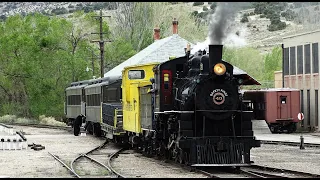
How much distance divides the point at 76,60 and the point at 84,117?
23415mm

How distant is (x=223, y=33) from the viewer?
1800cm

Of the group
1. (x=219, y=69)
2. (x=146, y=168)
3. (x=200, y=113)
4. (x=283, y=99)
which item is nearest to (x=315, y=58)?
(x=283, y=99)

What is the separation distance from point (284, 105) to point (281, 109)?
0.99 feet

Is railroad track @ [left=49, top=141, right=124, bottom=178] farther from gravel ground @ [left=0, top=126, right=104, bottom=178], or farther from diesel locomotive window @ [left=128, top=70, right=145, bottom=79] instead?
diesel locomotive window @ [left=128, top=70, right=145, bottom=79]

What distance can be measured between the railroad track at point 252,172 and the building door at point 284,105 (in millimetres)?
23635

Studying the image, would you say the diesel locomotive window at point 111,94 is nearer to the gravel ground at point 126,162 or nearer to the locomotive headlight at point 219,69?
the gravel ground at point 126,162

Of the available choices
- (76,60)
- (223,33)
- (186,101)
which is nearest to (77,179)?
(186,101)

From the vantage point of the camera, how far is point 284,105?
4288cm

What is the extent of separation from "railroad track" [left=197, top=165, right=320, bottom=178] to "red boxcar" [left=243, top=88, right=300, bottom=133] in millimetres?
23644

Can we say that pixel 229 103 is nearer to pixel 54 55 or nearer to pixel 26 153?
pixel 26 153

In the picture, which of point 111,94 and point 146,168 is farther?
point 111,94

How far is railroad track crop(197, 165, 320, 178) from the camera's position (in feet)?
54.9

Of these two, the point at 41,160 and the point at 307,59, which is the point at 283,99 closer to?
the point at 307,59

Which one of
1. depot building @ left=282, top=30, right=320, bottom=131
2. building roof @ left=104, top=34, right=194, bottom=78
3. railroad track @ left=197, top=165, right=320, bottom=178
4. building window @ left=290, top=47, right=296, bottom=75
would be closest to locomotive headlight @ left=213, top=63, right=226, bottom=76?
railroad track @ left=197, top=165, right=320, bottom=178
